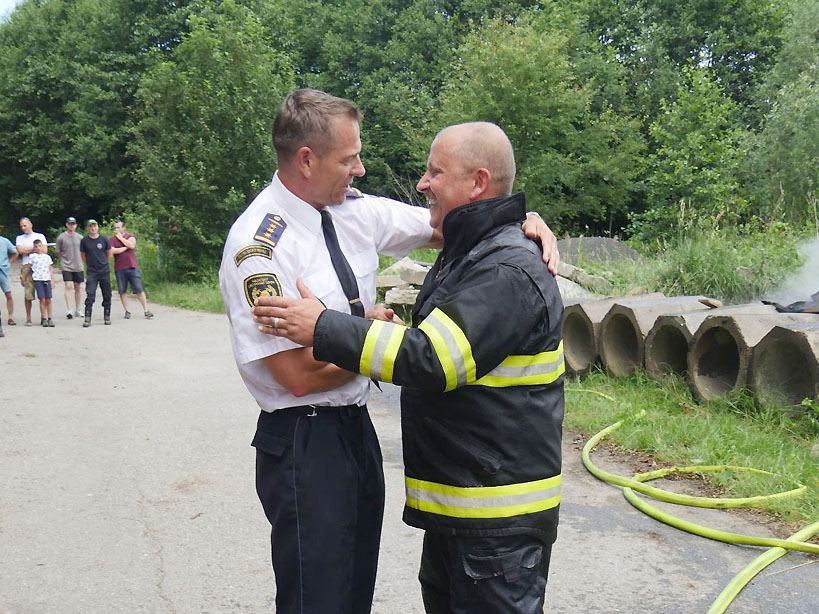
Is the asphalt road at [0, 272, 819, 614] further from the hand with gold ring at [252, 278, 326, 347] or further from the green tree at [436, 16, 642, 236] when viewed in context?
the green tree at [436, 16, 642, 236]

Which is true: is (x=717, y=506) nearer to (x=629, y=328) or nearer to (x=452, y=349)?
(x=629, y=328)

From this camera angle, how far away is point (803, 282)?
29.9 ft

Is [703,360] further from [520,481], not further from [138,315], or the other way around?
[138,315]

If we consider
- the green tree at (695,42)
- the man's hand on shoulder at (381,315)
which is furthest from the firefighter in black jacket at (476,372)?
the green tree at (695,42)

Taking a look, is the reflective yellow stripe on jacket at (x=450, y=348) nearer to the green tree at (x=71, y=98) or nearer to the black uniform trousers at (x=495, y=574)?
the black uniform trousers at (x=495, y=574)

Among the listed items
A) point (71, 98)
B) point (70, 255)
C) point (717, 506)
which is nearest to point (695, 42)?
point (71, 98)

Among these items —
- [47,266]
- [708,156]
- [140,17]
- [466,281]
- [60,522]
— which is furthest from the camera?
[140,17]

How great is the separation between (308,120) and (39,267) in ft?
44.0

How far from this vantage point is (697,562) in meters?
4.37

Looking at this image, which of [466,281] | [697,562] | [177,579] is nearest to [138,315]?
[177,579]

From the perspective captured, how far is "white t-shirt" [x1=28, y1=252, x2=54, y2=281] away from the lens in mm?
14469

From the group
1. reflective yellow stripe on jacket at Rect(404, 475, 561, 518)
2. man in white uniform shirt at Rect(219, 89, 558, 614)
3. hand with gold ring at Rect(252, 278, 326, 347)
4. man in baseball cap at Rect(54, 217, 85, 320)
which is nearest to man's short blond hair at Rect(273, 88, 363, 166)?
man in white uniform shirt at Rect(219, 89, 558, 614)

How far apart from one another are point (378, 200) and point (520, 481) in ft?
4.10

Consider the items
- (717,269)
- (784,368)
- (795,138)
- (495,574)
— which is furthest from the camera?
(795,138)
